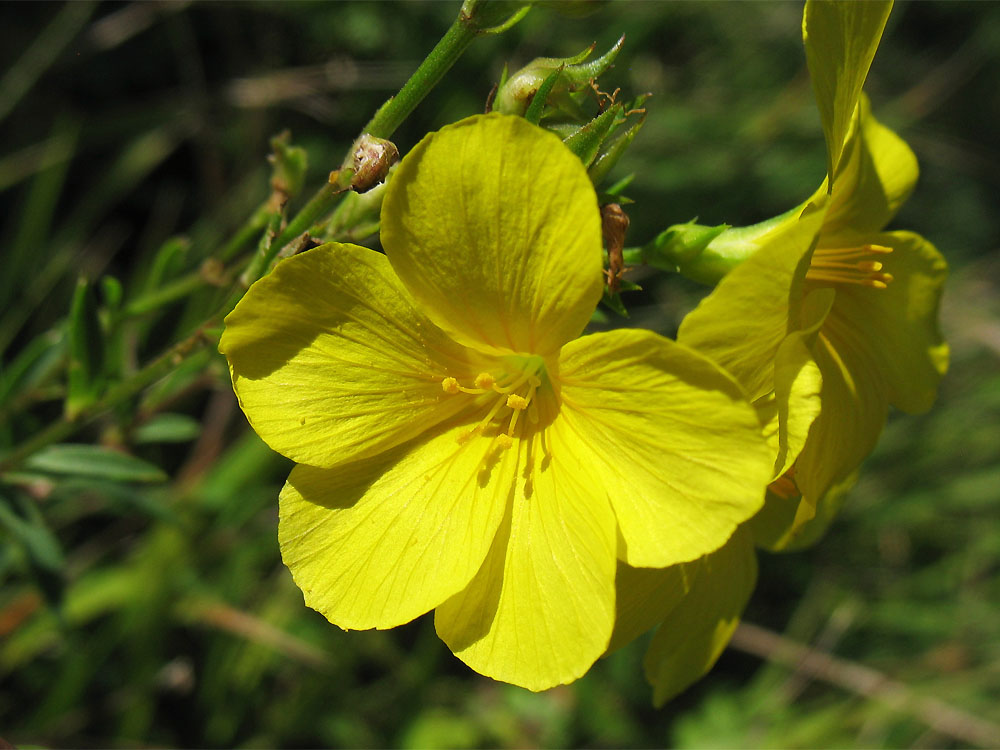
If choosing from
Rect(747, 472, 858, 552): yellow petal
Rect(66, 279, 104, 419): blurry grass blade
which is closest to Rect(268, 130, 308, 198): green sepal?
Rect(66, 279, 104, 419): blurry grass blade

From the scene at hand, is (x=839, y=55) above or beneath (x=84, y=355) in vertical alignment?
above

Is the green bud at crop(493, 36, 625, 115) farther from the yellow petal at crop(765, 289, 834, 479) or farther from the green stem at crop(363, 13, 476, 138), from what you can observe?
the yellow petal at crop(765, 289, 834, 479)

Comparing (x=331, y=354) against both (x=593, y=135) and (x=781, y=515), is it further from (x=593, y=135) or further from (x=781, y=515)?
(x=781, y=515)

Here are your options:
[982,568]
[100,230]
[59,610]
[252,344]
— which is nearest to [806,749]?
[982,568]

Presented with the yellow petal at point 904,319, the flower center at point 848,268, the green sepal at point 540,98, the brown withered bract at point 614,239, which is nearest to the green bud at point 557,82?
the green sepal at point 540,98

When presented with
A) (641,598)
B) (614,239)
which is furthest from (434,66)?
(641,598)

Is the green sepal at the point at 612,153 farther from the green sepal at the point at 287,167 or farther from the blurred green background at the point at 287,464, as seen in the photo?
the blurred green background at the point at 287,464

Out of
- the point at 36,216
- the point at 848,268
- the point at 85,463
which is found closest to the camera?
the point at 848,268
